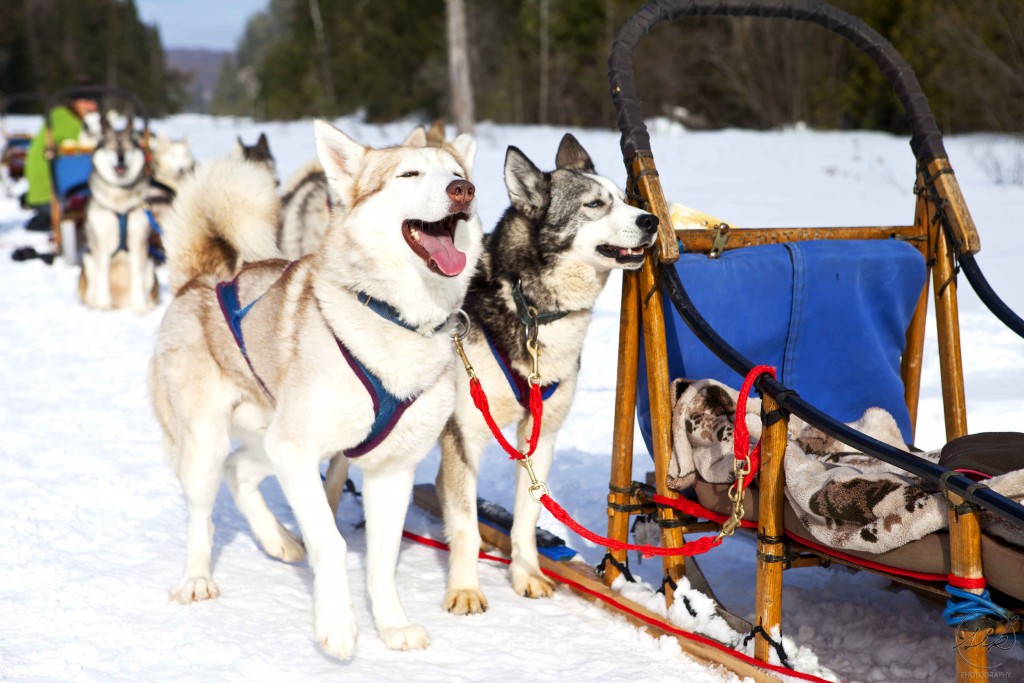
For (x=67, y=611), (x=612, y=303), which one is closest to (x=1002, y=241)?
(x=612, y=303)

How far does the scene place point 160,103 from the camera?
4541 centimetres

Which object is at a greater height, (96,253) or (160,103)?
(160,103)

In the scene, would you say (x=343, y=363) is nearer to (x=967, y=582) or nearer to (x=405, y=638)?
(x=405, y=638)

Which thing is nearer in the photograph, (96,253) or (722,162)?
(96,253)

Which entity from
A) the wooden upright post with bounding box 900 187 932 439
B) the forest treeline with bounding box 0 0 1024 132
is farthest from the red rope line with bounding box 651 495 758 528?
the forest treeline with bounding box 0 0 1024 132

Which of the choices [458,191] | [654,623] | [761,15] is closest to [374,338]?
[458,191]

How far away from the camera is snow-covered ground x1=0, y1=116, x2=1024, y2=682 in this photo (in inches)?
104

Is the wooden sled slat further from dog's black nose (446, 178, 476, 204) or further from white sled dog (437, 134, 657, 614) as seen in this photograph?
dog's black nose (446, 178, 476, 204)

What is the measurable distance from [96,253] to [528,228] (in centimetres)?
677

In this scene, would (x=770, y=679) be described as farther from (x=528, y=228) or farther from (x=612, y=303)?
(x=612, y=303)

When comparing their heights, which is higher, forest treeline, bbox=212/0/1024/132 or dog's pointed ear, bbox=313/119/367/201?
forest treeline, bbox=212/0/1024/132

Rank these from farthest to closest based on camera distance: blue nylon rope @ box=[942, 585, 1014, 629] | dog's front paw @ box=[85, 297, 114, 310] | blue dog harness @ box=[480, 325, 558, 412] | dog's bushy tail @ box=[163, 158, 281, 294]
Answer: dog's front paw @ box=[85, 297, 114, 310] < dog's bushy tail @ box=[163, 158, 281, 294] < blue dog harness @ box=[480, 325, 558, 412] < blue nylon rope @ box=[942, 585, 1014, 629]

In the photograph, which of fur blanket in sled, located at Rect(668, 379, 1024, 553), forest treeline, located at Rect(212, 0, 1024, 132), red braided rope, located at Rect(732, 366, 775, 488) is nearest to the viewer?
fur blanket in sled, located at Rect(668, 379, 1024, 553)

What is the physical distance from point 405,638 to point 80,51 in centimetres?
4744
